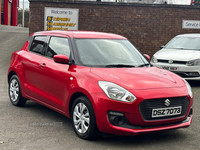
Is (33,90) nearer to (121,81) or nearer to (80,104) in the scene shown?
(80,104)

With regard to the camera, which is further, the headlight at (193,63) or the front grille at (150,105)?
the headlight at (193,63)

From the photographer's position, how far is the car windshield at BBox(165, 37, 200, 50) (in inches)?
434

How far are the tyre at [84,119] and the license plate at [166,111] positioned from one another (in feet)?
2.75

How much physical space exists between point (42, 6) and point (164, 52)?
710 cm

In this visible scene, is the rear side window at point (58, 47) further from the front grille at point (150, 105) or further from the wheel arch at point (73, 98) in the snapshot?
the front grille at point (150, 105)

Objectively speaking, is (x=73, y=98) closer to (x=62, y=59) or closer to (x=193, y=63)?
(x=62, y=59)

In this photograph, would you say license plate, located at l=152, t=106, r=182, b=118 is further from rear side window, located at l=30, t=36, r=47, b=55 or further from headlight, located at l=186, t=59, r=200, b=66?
headlight, located at l=186, t=59, r=200, b=66

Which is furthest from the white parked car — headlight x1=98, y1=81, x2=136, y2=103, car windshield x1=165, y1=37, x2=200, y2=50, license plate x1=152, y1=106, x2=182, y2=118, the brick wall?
headlight x1=98, y1=81, x2=136, y2=103

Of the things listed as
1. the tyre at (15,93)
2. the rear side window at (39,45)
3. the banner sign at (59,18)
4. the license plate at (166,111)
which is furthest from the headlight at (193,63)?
the banner sign at (59,18)

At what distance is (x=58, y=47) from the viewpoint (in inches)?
230

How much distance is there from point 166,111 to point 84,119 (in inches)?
46.1

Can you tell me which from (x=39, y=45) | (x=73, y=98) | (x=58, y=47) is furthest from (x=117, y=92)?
(x=39, y=45)

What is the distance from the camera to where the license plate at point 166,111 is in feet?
14.6

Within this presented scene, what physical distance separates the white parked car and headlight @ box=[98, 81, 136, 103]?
5771 millimetres
